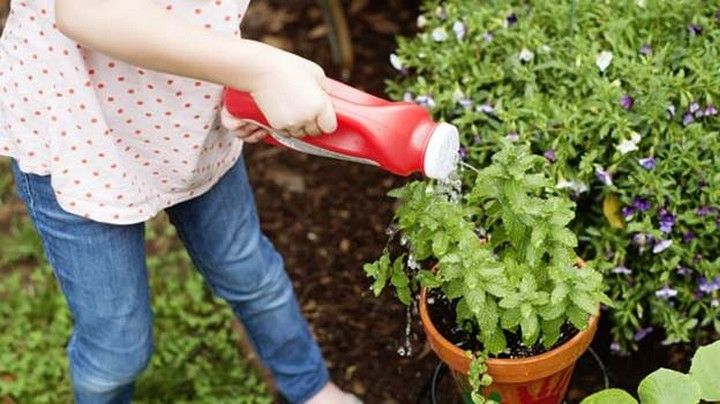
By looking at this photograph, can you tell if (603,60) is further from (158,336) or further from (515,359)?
(158,336)

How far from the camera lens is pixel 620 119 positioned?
2.33 metres

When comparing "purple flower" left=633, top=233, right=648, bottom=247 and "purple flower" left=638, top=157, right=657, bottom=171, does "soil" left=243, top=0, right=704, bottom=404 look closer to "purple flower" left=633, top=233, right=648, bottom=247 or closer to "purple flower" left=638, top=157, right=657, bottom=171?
"purple flower" left=633, top=233, right=648, bottom=247

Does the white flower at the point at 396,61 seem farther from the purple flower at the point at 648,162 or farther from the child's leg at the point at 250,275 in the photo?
the purple flower at the point at 648,162

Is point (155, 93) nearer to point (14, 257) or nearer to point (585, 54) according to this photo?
point (585, 54)

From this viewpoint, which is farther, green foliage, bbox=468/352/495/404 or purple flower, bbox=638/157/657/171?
purple flower, bbox=638/157/657/171

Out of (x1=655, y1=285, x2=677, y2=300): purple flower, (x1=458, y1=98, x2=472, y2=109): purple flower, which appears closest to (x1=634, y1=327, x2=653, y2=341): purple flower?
(x1=655, y1=285, x2=677, y2=300): purple flower

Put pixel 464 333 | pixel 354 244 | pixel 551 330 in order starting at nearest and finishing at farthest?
pixel 551 330 → pixel 464 333 → pixel 354 244

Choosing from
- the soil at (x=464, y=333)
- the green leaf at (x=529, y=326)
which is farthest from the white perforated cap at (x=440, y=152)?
the soil at (x=464, y=333)

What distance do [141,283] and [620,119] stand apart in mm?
901

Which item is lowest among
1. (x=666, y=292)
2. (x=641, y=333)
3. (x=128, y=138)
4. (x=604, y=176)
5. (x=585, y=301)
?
(x=641, y=333)

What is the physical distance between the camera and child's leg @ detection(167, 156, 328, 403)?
2.33 meters

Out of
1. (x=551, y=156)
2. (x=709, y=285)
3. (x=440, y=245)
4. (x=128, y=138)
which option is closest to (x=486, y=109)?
(x=551, y=156)

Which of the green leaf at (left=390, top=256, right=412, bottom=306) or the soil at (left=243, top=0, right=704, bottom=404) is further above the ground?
the green leaf at (left=390, top=256, right=412, bottom=306)

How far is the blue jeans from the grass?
0.26 metres
